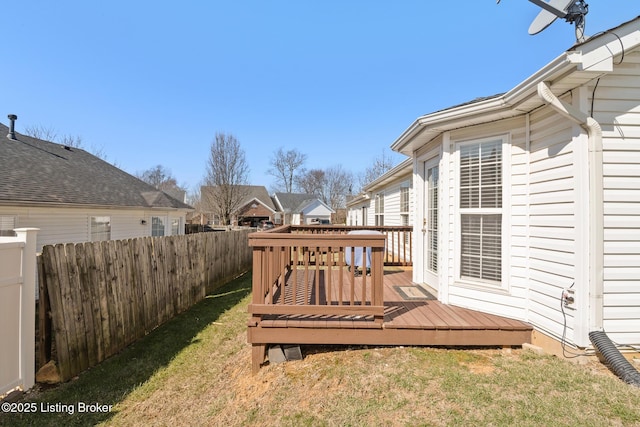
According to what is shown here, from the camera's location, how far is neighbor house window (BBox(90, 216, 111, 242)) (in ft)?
31.2

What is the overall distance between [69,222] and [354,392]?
10105 mm

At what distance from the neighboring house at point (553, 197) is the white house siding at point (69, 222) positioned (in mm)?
9125

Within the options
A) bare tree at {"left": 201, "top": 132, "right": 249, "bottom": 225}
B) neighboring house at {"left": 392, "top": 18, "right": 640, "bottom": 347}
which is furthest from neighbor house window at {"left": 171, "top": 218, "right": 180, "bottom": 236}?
neighboring house at {"left": 392, "top": 18, "right": 640, "bottom": 347}

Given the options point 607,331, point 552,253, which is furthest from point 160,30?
point 607,331

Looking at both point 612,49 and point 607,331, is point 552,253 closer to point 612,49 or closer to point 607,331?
point 607,331

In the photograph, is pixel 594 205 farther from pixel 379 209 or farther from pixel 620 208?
pixel 379 209

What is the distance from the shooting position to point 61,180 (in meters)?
9.24

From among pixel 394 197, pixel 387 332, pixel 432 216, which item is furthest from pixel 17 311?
pixel 394 197

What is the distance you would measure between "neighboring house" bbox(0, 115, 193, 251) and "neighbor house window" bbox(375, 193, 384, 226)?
31.5 ft

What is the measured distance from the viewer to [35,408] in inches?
104

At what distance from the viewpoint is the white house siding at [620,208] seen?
107 inches

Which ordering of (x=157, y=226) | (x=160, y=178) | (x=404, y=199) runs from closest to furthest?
(x=404, y=199)
(x=157, y=226)
(x=160, y=178)

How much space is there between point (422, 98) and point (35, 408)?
1641 cm

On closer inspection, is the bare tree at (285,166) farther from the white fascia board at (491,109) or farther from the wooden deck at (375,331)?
A: the wooden deck at (375,331)
